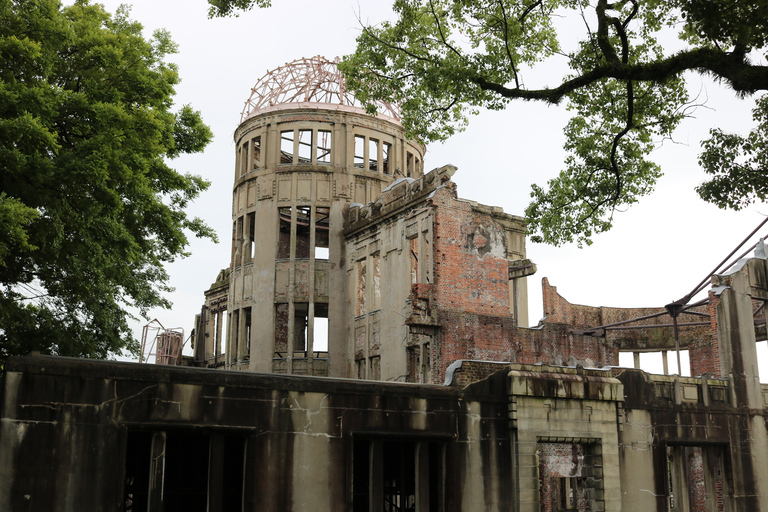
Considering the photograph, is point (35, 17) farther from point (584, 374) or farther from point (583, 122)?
point (584, 374)

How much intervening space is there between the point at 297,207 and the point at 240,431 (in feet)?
63.9

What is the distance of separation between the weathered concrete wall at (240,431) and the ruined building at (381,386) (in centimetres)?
3

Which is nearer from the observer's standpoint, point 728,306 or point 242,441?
point 242,441

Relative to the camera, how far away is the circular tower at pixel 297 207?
30.2 metres

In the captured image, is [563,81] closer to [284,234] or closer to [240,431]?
[240,431]

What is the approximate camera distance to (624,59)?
14539 millimetres

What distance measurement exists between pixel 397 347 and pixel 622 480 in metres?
10.3

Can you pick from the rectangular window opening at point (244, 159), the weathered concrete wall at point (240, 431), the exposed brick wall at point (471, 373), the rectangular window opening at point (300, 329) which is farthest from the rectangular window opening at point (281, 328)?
the weathered concrete wall at point (240, 431)

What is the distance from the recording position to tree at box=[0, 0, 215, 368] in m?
16.1

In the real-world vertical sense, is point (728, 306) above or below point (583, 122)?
below

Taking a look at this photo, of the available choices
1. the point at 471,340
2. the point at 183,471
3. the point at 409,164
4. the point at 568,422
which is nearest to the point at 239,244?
the point at 409,164

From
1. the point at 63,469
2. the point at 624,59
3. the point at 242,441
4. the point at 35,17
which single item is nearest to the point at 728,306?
the point at 624,59

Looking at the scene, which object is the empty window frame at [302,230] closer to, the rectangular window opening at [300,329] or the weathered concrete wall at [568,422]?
the rectangular window opening at [300,329]

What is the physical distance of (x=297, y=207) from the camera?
3191 cm
